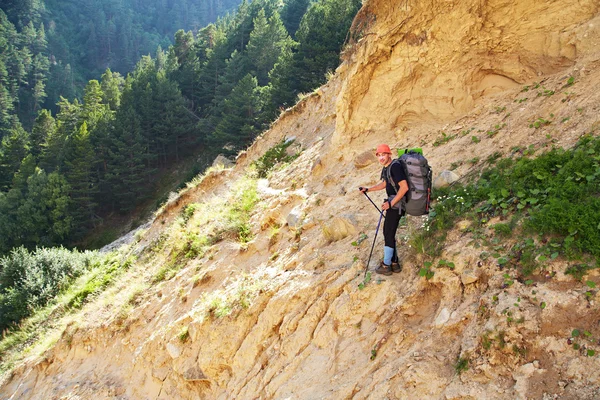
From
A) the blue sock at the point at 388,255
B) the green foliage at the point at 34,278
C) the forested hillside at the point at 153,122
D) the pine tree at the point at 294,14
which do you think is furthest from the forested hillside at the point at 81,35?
the blue sock at the point at 388,255

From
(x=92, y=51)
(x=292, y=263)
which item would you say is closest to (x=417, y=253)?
(x=292, y=263)

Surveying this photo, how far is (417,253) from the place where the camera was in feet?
17.5

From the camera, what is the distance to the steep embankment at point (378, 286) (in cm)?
398

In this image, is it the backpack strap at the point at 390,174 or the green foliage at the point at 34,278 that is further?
the green foliage at the point at 34,278

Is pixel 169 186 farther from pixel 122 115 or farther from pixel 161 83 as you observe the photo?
pixel 161 83

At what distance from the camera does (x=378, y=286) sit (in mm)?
5254

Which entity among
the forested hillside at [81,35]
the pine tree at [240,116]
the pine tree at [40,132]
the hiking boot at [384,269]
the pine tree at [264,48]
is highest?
the forested hillside at [81,35]

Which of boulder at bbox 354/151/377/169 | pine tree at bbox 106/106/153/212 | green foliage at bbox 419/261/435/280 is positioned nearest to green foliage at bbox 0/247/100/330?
boulder at bbox 354/151/377/169

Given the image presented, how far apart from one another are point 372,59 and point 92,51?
105m

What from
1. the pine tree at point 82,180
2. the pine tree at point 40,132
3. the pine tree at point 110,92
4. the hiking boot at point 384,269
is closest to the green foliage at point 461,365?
the hiking boot at point 384,269

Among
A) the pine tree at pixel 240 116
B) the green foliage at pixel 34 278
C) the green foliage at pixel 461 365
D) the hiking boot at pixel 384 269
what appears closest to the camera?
the green foliage at pixel 461 365

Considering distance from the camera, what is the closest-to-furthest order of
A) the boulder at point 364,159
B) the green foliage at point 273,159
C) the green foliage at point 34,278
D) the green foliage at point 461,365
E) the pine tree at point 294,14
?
the green foliage at point 461,365
the boulder at point 364,159
the green foliage at point 273,159
the green foliage at point 34,278
the pine tree at point 294,14

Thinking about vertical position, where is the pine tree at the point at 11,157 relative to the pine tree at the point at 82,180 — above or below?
above

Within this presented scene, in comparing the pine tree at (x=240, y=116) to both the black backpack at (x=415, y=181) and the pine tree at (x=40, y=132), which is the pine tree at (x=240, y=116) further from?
the black backpack at (x=415, y=181)
